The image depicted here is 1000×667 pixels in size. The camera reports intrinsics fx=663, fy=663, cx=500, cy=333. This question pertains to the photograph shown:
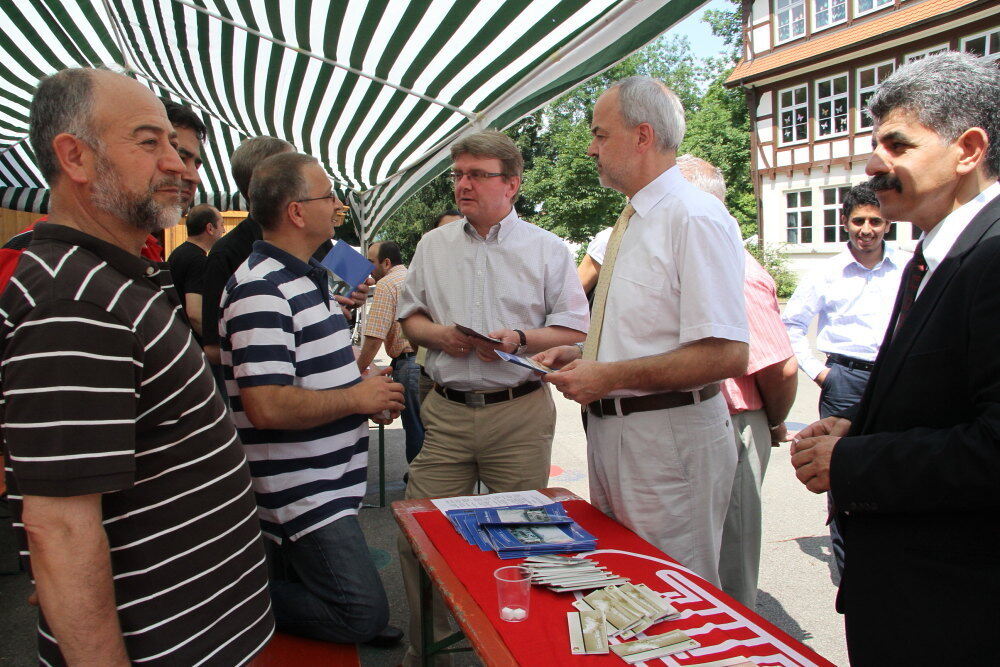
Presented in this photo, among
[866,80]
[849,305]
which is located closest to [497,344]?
[849,305]

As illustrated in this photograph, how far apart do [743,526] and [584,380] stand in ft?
4.17

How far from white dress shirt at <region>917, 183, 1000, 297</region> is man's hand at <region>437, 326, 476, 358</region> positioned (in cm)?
171

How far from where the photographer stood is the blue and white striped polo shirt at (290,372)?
2.07 meters

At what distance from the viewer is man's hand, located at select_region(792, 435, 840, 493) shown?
4.86ft

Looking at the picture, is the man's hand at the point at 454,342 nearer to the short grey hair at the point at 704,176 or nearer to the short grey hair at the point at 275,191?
the short grey hair at the point at 275,191

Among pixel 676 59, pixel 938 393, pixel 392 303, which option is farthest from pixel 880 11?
pixel 938 393

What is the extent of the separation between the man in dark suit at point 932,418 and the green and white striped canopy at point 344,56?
7.30 feet

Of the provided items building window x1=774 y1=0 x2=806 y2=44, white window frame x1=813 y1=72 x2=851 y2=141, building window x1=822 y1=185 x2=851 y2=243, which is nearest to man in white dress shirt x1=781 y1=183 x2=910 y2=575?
building window x1=822 y1=185 x2=851 y2=243

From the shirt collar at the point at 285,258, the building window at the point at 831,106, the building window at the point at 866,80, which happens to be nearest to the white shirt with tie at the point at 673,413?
the shirt collar at the point at 285,258

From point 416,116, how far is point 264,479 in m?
4.55

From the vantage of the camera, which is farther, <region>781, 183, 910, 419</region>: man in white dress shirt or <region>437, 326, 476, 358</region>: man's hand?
<region>781, 183, 910, 419</region>: man in white dress shirt

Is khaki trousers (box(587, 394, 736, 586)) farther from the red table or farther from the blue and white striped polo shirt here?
the blue and white striped polo shirt

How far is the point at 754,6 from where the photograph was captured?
27812 millimetres

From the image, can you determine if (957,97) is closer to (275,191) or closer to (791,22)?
(275,191)
